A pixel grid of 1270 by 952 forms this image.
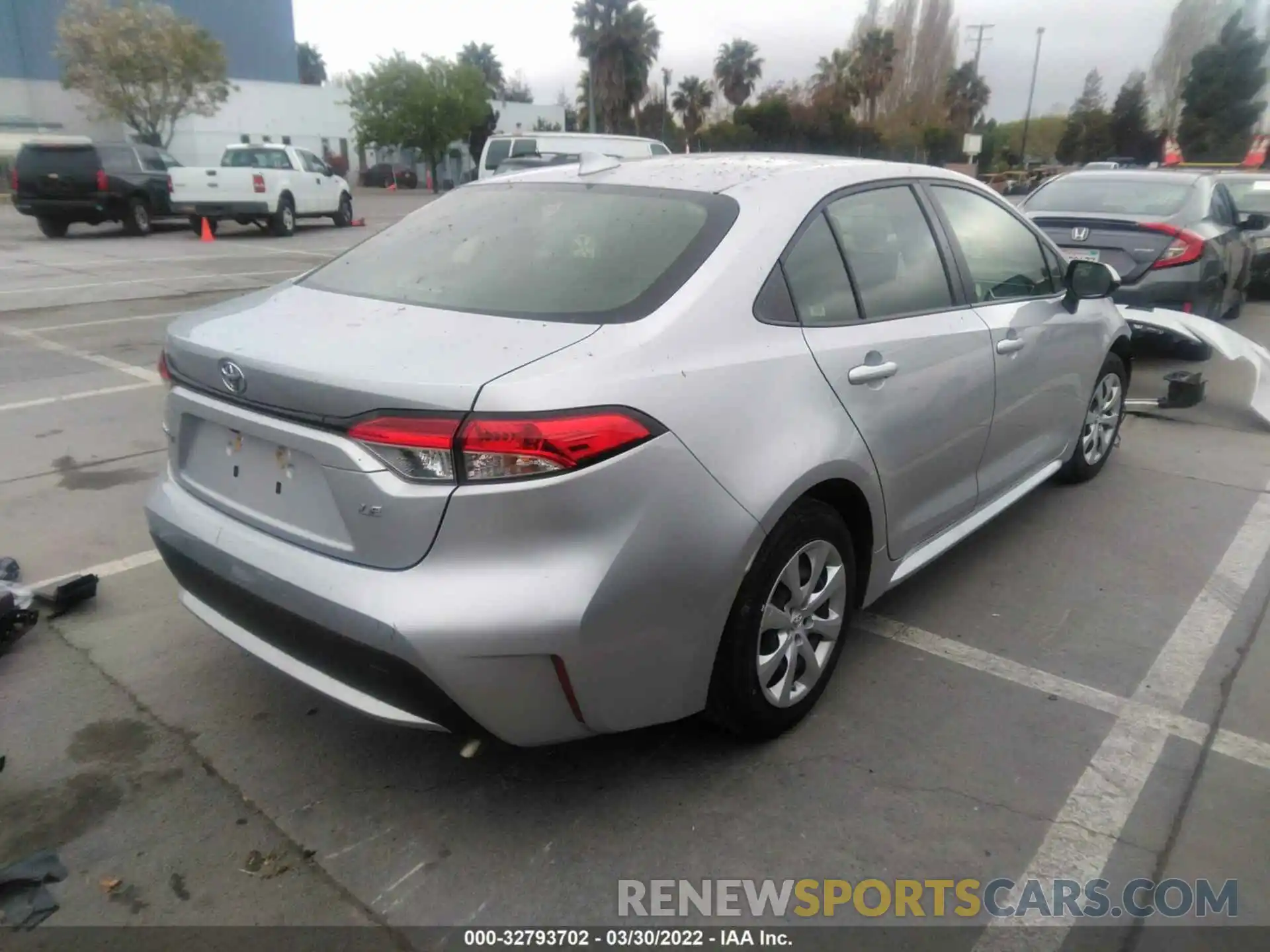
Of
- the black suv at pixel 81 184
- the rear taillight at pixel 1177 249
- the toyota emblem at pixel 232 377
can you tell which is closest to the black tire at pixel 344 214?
the black suv at pixel 81 184

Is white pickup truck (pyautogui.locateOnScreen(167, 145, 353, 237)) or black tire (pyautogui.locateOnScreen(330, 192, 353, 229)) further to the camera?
black tire (pyautogui.locateOnScreen(330, 192, 353, 229))

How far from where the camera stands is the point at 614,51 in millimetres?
56188

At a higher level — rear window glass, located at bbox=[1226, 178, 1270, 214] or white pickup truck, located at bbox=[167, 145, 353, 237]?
rear window glass, located at bbox=[1226, 178, 1270, 214]

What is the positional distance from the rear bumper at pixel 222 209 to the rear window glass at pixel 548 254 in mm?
17203

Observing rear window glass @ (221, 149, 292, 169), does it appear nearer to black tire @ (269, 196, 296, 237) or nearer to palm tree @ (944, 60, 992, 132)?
black tire @ (269, 196, 296, 237)

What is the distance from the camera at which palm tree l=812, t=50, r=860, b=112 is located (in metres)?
62.2

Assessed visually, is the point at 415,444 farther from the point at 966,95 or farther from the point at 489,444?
the point at 966,95

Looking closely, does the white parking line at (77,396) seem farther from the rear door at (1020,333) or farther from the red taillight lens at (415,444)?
the rear door at (1020,333)

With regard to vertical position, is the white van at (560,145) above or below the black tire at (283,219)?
above

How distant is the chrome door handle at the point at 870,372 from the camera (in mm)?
2918

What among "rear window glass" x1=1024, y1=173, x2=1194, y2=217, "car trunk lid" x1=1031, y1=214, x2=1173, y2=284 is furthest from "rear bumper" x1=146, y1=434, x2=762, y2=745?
"rear window glass" x1=1024, y1=173, x2=1194, y2=217

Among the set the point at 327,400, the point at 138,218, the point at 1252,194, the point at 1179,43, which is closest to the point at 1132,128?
the point at 1179,43

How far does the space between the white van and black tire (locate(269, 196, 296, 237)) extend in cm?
442

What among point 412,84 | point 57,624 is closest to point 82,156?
point 57,624
